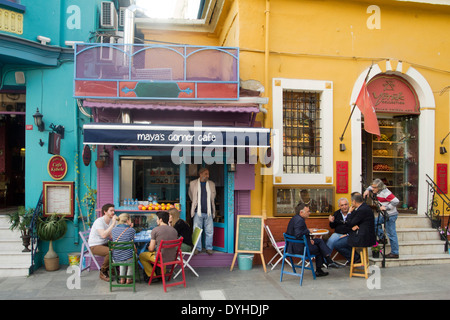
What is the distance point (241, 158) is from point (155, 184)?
2048mm

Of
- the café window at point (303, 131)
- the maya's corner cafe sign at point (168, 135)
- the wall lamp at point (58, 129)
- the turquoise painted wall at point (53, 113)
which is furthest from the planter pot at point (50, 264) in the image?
the café window at point (303, 131)

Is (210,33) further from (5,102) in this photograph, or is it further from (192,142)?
(5,102)

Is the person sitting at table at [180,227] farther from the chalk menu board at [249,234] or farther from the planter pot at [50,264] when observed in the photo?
the planter pot at [50,264]

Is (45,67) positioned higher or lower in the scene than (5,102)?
higher

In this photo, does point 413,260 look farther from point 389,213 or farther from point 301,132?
point 301,132

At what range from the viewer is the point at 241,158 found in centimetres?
770

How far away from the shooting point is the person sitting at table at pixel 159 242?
6074 mm

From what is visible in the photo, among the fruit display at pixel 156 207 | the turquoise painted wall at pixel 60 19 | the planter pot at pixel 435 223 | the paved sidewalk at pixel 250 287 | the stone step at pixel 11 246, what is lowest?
the paved sidewalk at pixel 250 287

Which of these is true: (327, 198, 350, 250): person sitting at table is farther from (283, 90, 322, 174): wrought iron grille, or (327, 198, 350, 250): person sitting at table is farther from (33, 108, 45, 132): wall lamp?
(33, 108, 45, 132): wall lamp

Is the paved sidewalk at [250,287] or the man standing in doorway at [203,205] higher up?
the man standing in doorway at [203,205]

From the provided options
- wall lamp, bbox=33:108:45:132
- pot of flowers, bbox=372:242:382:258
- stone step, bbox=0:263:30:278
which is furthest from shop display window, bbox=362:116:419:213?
stone step, bbox=0:263:30:278

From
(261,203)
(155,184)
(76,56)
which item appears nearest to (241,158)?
(261,203)

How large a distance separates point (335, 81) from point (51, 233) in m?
7.14

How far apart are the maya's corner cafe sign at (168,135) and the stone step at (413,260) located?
3483 mm
